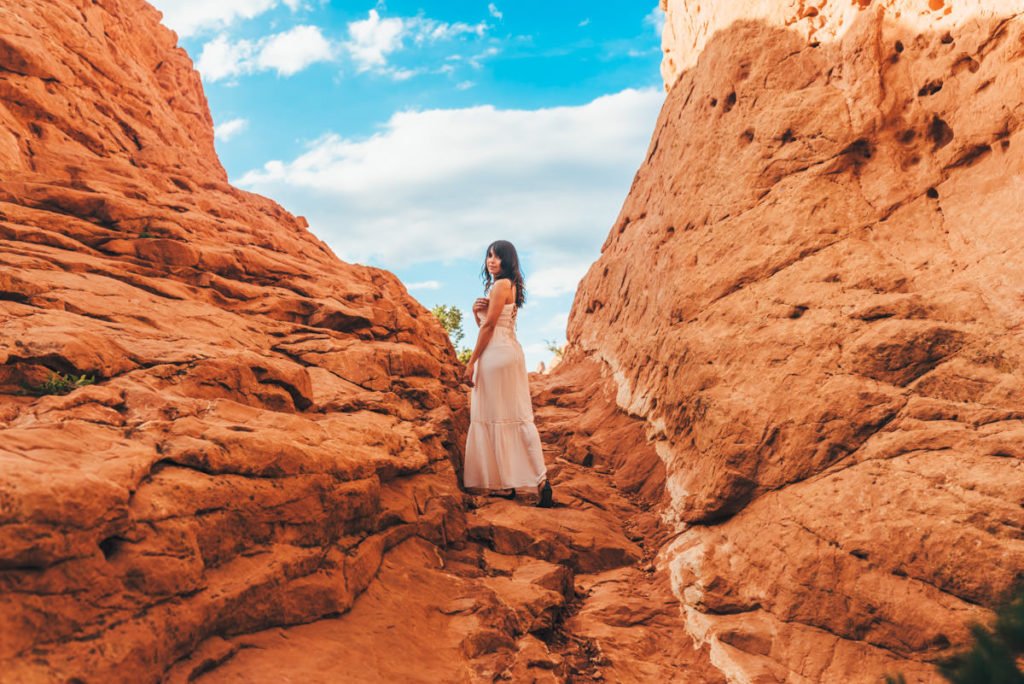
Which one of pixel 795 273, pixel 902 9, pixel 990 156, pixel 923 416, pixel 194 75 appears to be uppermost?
pixel 194 75

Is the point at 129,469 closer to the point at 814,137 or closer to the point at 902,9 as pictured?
the point at 814,137

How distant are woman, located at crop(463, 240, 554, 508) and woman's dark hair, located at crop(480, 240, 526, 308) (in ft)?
0.05

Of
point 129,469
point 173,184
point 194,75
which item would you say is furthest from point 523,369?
point 194,75

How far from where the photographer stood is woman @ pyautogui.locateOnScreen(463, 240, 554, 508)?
22.7ft

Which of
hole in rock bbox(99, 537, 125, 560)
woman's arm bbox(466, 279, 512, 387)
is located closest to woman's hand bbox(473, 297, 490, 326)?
woman's arm bbox(466, 279, 512, 387)

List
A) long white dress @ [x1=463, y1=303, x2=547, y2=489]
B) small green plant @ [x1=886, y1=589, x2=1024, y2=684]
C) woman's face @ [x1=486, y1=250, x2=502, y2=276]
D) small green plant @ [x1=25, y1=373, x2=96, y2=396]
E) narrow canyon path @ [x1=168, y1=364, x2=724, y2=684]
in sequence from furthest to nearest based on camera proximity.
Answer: woman's face @ [x1=486, y1=250, x2=502, y2=276] → long white dress @ [x1=463, y1=303, x2=547, y2=489] → small green plant @ [x1=25, y1=373, x2=96, y2=396] → narrow canyon path @ [x1=168, y1=364, x2=724, y2=684] → small green plant @ [x1=886, y1=589, x2=1024, y2=684]

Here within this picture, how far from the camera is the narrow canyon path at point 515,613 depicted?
3.56 metres

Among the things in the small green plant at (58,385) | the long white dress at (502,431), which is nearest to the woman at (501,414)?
the long white dress at (502,431)

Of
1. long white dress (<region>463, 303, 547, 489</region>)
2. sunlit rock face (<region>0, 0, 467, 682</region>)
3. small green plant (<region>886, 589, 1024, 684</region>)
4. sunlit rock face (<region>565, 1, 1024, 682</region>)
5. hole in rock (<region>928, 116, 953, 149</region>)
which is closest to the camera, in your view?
small green plant (<region>886, 589, 1024, 684</region>)

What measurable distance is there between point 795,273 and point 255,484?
210 inches

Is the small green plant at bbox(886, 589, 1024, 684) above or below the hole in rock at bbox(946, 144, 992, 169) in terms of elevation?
below

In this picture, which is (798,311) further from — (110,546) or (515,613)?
(110,546)

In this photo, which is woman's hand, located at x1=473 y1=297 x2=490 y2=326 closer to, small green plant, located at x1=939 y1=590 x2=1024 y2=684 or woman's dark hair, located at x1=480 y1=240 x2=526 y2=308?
woman's dark hair, located at x1=480 y1=240 x2=526 y2=308

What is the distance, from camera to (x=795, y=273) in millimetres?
6453
